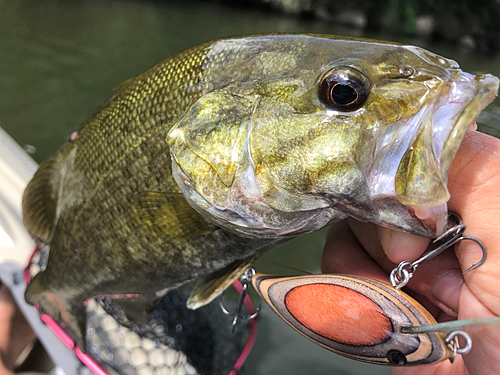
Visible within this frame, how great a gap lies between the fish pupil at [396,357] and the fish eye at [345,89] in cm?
54

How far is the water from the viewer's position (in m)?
1.67

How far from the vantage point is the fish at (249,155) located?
0.62 metres

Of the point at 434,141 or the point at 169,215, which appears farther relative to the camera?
the point at 169,215

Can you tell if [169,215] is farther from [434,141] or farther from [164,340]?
[164,340]

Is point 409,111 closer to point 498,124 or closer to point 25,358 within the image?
point 25,358

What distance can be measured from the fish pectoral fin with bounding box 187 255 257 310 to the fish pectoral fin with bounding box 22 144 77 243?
1.93 ft

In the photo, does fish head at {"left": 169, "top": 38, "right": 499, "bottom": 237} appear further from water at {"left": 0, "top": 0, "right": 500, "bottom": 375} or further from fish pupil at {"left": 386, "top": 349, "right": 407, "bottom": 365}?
water at {"left": 0, "top": 0, "right": 500, "bottom": 375}

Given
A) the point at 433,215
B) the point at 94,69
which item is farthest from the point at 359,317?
the point at 94,69

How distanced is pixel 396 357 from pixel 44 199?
1206 millimetres

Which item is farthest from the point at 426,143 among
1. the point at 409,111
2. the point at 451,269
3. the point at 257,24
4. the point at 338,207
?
the point at 257,24

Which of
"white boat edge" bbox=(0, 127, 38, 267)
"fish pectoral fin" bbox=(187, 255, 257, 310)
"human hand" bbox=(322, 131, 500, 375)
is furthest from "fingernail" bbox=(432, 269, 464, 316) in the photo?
"white boat edge" bbox=(0, 127, 38, 267)

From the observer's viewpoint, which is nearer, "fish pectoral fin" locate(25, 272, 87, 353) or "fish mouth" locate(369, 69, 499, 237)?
"fish mouth" locate(369, 69, 499, 237)

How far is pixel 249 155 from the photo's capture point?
29.1 inches

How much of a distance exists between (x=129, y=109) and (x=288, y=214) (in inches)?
22.5
